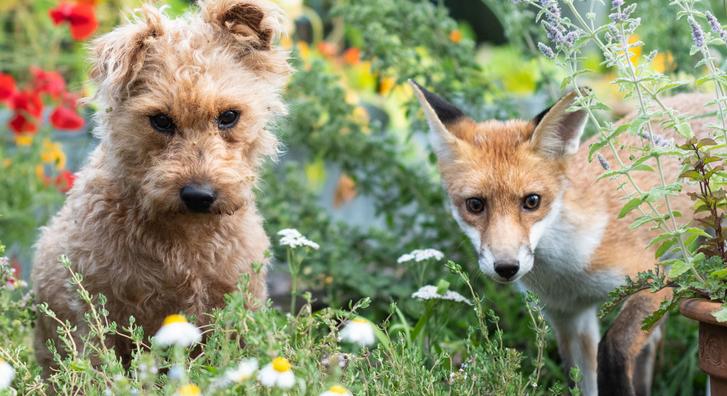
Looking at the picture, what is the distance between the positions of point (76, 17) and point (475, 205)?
3235 millimetres

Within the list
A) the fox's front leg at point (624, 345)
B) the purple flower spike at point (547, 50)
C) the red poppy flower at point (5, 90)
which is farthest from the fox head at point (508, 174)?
the red poppy flower at point (5, 90)

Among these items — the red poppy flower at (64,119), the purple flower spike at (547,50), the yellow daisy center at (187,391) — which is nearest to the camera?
the yellow daisy center at (187,391)

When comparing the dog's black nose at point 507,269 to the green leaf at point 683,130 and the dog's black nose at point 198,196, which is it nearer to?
the green leaf at point 683,130

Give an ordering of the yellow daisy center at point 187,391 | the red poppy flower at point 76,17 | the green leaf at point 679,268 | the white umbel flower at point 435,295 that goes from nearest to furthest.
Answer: the yellow daisy center at point 187,391
the green leaf at point 679,268
the white umbel flower at point 435,295
the red poppy flower at point 76,17

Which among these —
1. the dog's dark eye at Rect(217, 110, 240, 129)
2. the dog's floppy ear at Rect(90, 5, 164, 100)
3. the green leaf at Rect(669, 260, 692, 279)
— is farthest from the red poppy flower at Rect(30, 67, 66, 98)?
the green leaf at Rect(669, 260, 692, 279)

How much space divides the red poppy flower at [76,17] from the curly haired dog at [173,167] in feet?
8.01

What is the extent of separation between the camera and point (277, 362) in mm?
2287

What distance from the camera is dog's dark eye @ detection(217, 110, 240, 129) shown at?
11.1ft

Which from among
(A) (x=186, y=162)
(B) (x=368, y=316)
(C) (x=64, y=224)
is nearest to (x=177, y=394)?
(A) (x=186, y=162)

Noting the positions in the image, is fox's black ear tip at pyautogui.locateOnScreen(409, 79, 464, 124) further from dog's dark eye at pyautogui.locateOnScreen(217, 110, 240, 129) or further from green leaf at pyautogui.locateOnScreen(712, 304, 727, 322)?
green leaf at pyautogui.locateOnScreen(712, 304, 727, 322)

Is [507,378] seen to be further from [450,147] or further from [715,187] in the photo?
[450,147]

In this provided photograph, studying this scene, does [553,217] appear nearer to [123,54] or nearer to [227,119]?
[227,119]

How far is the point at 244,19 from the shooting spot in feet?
11.8

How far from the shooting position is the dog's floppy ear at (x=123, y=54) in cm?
329
